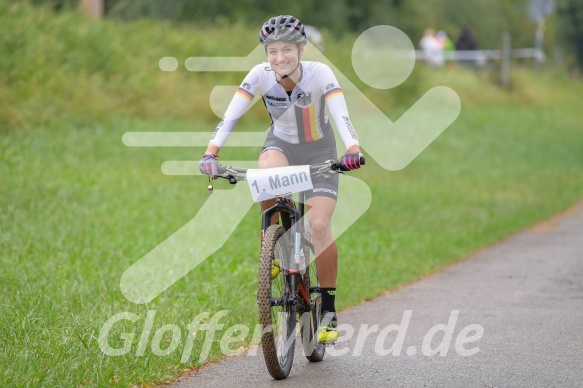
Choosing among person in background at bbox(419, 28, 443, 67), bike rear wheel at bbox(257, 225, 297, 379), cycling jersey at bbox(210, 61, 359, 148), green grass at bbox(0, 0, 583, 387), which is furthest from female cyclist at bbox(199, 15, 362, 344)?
person in background at bbox(419, 28, 443, 67)

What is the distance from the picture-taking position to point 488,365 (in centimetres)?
732

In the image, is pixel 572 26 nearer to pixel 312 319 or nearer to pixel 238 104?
pixel 312 319

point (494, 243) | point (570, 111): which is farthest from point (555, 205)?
point (570, 111)

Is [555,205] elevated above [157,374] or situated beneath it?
situated beneath

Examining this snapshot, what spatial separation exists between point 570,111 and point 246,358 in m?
33.6

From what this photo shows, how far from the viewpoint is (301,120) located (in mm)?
7461

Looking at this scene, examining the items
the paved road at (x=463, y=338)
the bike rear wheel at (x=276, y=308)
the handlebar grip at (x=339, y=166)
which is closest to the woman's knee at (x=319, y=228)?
the bike rear wheel at (x=276, y=308)

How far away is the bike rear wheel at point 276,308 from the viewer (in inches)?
260

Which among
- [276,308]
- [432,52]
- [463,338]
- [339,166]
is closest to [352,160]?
[339,166]

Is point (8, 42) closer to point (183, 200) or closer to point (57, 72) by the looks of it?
point (57, 72)

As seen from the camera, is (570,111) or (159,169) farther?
(570,111)

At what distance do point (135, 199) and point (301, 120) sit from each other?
7243mm

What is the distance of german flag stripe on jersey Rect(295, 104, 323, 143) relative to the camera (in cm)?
745

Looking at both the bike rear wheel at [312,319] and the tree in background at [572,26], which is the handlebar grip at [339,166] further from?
the tree in background at [572,26]
